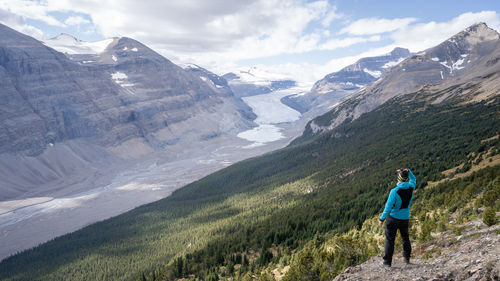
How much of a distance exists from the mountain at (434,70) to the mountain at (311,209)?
23.7 meters

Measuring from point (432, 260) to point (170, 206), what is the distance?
69943mm

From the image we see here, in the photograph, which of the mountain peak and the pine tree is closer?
the pine tree

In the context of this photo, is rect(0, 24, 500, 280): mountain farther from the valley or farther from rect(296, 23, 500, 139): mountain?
rect(296, 23, 500, 139): mountain

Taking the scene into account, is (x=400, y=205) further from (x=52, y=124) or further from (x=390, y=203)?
(x=52, y=124)

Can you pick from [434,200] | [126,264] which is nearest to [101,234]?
[126,264]

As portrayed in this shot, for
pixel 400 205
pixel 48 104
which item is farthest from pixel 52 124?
pixel 400 205

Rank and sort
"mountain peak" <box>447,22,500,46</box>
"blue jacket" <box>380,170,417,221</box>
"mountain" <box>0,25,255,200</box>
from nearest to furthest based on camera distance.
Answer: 1. "blue jacket" <box>380,170,417,221</box>
2. "mountain" <box>0,25,255,200</box>
3. "mountain peak" <box>447,22,500,46</box>

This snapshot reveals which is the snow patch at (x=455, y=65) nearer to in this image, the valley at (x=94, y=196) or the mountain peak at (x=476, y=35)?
the mountain peak at (x=476, y=35)

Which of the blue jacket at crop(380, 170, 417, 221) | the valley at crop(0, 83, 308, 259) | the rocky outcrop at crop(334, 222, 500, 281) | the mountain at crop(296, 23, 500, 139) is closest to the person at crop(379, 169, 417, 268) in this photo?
the blue jacket at crop(380, 170, 417, 221)

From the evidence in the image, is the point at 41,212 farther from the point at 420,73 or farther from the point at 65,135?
the point at 420,73

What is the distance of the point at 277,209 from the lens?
1866 inches

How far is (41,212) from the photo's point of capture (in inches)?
3890

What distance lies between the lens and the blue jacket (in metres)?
9.25

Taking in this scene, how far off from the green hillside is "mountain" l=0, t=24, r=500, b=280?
23 cm
